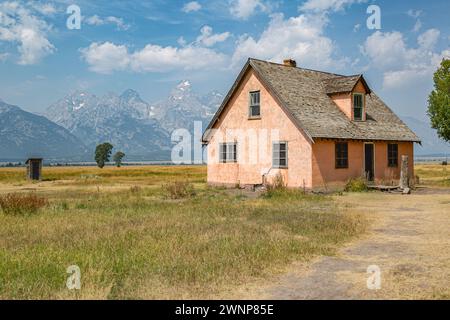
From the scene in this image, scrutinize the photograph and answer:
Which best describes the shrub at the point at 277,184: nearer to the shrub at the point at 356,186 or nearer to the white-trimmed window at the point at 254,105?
the shrub at the point at 356,186

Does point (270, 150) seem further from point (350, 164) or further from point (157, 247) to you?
point (157, 247)

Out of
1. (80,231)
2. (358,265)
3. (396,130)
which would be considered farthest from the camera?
(396,130)

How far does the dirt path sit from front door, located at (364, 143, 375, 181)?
45.7ft

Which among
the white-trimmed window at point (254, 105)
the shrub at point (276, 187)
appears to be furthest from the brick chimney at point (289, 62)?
the shrub at point (276, 187)

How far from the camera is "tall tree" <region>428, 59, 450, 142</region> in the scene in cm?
3409

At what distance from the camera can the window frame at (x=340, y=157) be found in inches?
1029

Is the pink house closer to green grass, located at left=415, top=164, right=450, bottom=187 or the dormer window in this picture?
the dormer window

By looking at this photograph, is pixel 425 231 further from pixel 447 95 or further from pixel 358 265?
pixel 447 95

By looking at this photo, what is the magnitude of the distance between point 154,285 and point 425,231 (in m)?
8.50

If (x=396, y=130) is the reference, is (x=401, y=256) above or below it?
below

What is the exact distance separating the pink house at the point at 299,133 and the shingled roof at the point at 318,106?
6 centimetres
